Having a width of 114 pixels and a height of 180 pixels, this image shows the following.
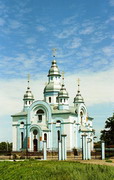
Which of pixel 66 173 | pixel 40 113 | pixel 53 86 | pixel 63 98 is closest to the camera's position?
pixel 66 173

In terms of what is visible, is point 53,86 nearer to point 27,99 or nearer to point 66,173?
point 27,99

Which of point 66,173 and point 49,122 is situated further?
point 49,122

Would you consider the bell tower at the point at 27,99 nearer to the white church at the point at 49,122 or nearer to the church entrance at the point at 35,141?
the white church at the point at 49,122

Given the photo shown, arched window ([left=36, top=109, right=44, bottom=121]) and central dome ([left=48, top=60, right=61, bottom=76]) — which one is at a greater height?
central dome ([left=48, top=60, right=61, bottom=76])

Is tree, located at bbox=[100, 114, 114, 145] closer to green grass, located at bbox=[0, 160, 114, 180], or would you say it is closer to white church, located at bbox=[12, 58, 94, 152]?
white church, located at bbox=[12, 58, 94, 152]

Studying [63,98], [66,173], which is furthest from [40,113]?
[66,173]

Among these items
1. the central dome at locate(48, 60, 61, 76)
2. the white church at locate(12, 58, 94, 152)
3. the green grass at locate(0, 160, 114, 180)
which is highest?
the central dome at locate(48, 60, 61, 76)

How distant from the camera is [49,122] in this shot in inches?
1750

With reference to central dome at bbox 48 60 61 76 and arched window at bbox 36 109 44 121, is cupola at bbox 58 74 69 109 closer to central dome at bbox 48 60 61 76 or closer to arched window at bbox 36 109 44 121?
arched window at bbox 36 109 44 121

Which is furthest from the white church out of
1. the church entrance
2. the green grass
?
the green grass

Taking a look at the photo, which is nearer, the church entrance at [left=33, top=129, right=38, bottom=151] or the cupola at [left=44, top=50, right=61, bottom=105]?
the church entrance at [left=33, top=129, right=38, bottom=151]

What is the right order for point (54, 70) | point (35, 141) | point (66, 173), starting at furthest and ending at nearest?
1. point (54, 70)
2. point (35, 141)
3. point (66, 173)

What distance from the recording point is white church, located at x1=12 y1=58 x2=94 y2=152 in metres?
43.4

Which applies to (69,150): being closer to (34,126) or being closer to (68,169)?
(34,126)
